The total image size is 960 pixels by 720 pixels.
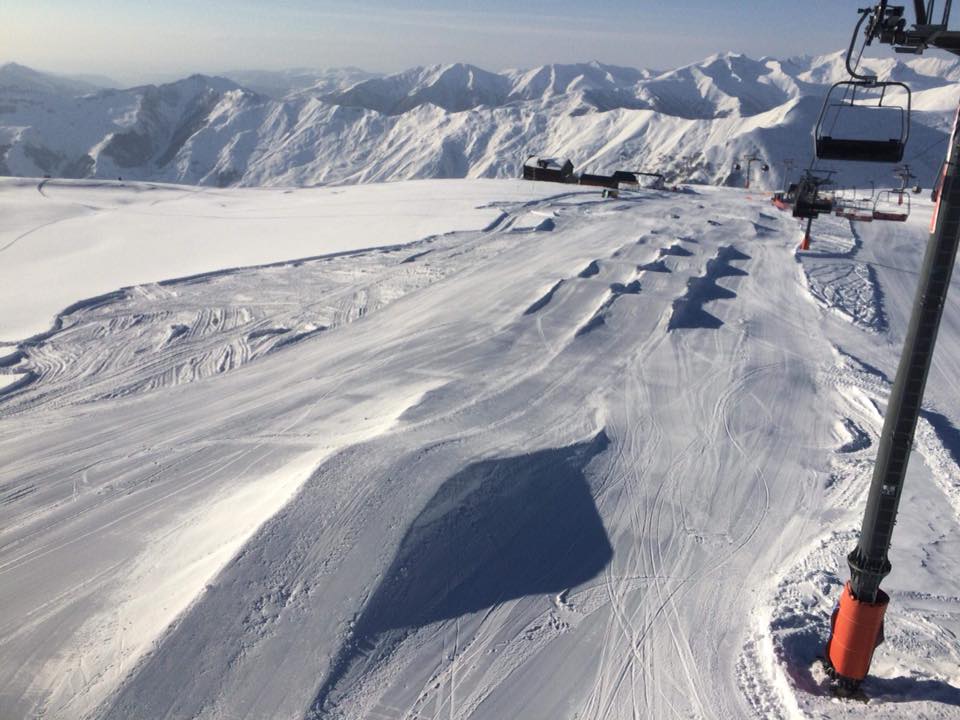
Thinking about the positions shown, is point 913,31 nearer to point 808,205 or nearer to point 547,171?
point 808,205

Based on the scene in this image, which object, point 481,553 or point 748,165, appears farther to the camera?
point 748,165

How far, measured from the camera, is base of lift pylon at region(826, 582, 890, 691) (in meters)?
5.62

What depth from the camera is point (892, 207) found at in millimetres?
35094

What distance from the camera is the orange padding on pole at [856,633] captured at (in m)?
5.62

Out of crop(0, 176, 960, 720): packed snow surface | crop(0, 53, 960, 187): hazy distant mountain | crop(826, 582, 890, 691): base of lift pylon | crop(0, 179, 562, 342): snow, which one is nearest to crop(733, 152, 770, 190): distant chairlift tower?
crop(0, 53, 960, 187): hazy distant mountain

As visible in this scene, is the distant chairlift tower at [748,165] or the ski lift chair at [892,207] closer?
the ski lift chair at [892,207]

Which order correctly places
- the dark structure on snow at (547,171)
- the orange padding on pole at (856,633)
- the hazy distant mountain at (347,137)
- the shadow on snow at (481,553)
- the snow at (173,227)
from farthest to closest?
the hazy distant mountain at (347,137) → the dark structure on snow at (547,171) → the snow at (173,227) → the shadow on snow at (481,553) → the orange padding on pole at (856,633)

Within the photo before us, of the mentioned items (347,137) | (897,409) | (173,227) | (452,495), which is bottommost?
(347,137)

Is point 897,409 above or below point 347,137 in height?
above

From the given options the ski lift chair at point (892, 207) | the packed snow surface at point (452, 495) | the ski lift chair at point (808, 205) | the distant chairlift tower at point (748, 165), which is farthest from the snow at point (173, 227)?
the distant chairlift tower at point (748, 165)

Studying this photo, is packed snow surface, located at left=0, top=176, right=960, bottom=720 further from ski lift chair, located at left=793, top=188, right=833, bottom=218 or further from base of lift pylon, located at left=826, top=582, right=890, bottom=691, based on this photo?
ski lift chair, located at left=793, top=188, right=833, bottom=218

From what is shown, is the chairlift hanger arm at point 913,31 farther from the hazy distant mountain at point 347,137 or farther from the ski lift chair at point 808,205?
the hazy distant mountain at point 347,137

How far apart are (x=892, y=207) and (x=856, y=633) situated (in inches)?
1440

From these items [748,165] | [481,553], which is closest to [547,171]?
[748,165]
